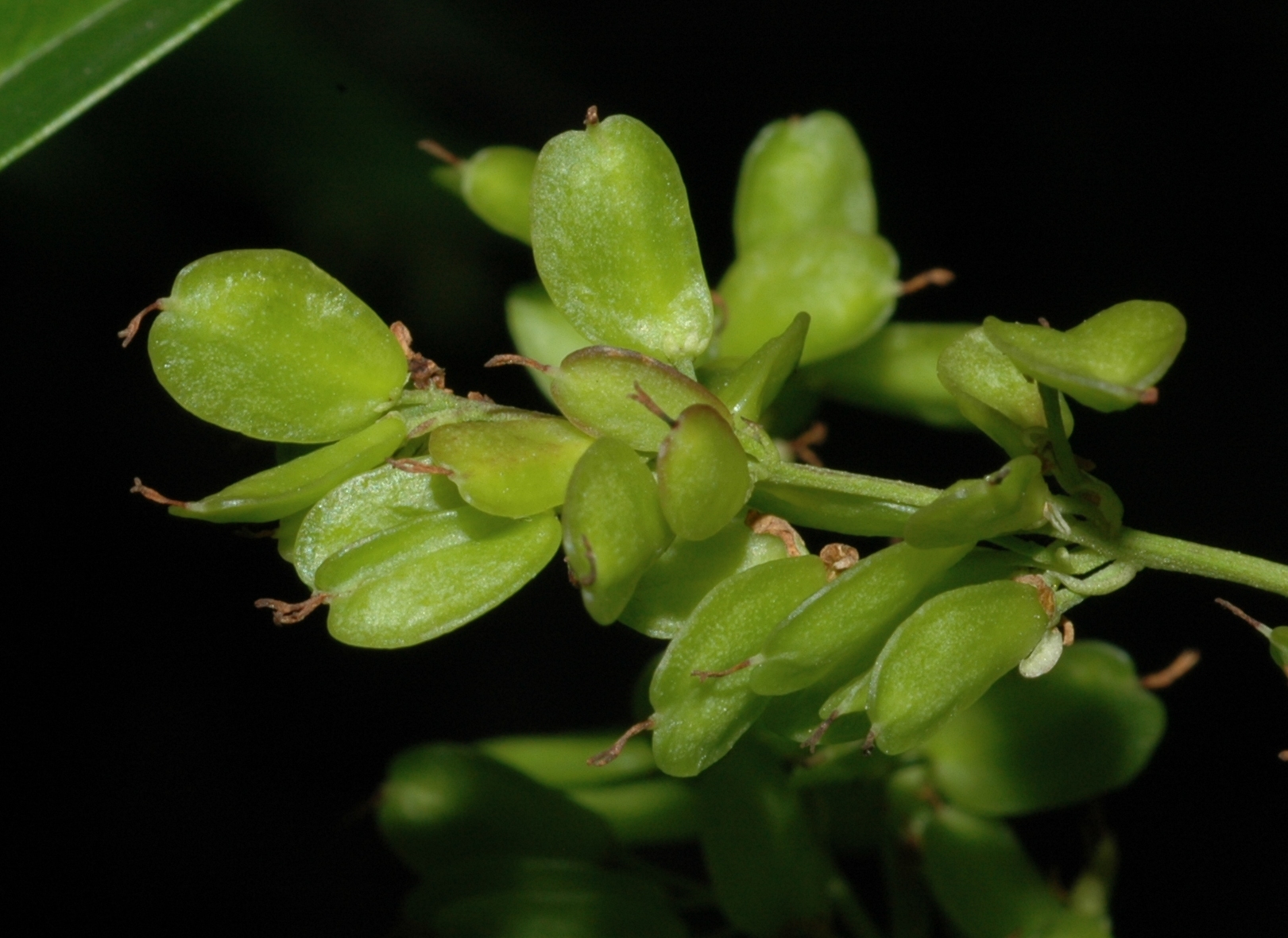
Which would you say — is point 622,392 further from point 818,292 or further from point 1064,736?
point 1064,736

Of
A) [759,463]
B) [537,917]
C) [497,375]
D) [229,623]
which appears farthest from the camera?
[229,623]

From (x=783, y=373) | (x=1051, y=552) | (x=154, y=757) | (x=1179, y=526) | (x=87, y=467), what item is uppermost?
(x=783, y=373)

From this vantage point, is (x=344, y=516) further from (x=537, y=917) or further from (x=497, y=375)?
(x=497, y=375)

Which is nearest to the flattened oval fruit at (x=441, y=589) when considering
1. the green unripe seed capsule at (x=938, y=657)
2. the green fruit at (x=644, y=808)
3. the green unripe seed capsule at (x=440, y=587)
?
the green unripe seed capsule at (x=440, y=587)

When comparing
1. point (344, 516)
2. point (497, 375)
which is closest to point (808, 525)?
point (344, 516)

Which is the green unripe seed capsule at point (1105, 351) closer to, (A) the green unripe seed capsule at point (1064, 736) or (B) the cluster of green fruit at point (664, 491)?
(B) the cluster of green fruit at point (664, 491)

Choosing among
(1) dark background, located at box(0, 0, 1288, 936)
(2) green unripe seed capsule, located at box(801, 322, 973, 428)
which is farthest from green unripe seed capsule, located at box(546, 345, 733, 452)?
(1) dark background, located at box(0, 0, 1288, 936)

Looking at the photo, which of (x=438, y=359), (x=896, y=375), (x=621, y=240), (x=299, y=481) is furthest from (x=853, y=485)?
(x=438, y=359)
